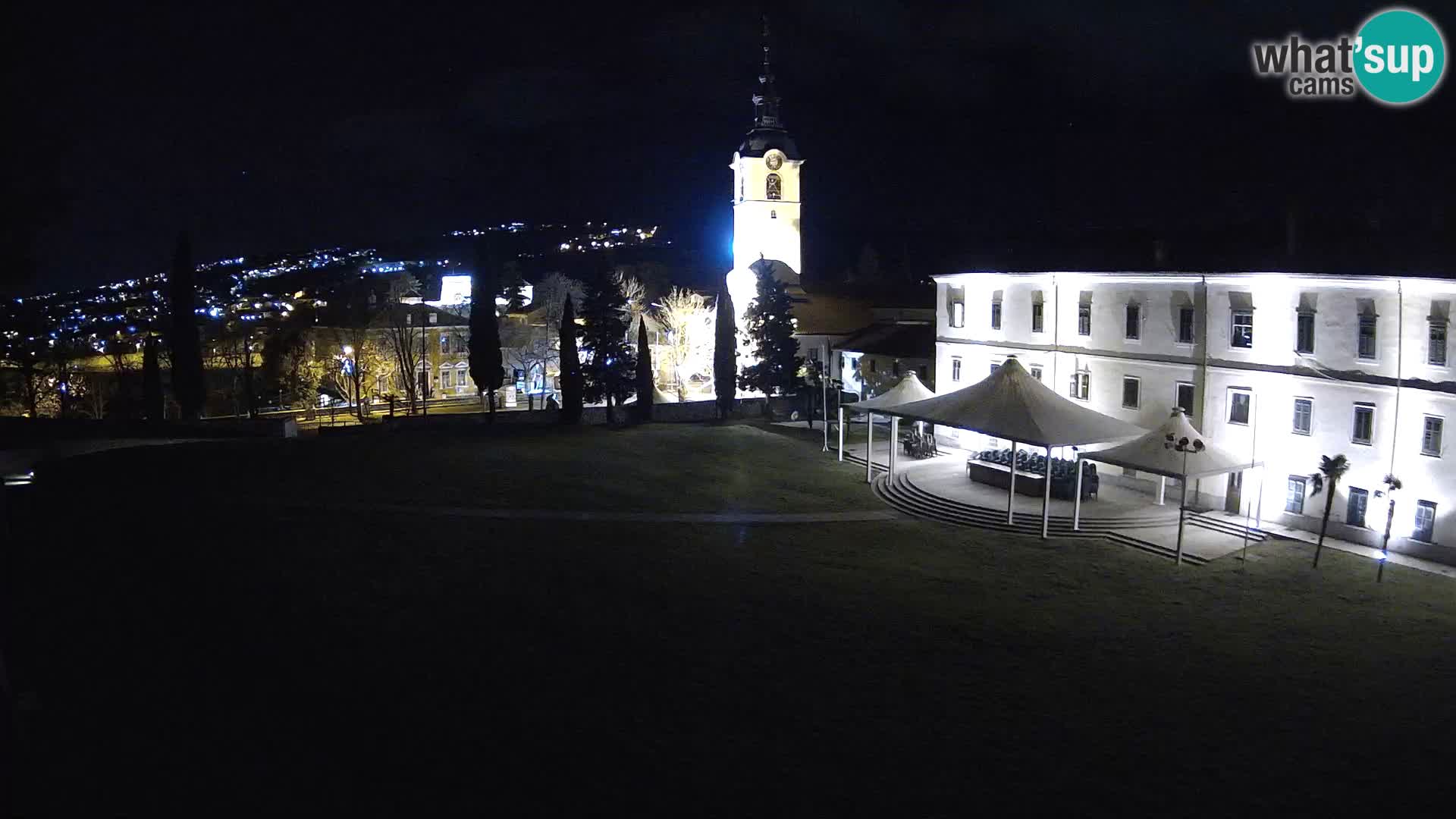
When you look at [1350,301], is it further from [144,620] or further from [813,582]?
[144,620]

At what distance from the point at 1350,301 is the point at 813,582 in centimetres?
1469

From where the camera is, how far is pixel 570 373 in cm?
3888

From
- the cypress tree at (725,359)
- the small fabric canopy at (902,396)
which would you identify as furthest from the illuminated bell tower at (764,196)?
the small fabric canopy at (902,396)

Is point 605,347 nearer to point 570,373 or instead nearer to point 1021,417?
point 570,373

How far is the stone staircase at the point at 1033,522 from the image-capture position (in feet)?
70.2

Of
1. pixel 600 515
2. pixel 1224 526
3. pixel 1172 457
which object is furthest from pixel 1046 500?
pixel 600 515

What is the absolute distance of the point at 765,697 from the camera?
1253 cm

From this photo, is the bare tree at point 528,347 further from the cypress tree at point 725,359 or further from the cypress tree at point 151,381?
the cypress tree at point 151,381

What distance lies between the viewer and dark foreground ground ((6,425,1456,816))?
10180mm

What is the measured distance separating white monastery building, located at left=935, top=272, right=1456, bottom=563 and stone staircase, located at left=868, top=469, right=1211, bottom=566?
9.25ft

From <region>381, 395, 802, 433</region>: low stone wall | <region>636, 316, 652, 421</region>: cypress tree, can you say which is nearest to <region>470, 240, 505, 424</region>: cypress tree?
<region>381, 395, 802, 433</region>: low stone wall

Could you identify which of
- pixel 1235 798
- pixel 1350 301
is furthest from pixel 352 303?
pixel 1235 798

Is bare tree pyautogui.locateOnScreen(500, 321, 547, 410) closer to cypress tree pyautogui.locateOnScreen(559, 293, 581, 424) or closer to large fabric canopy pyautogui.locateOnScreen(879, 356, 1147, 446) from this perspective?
cypress tree pyautogui.locateOnScreen(559, 293, 581, 424)

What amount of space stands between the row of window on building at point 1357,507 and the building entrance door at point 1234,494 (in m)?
1.00
